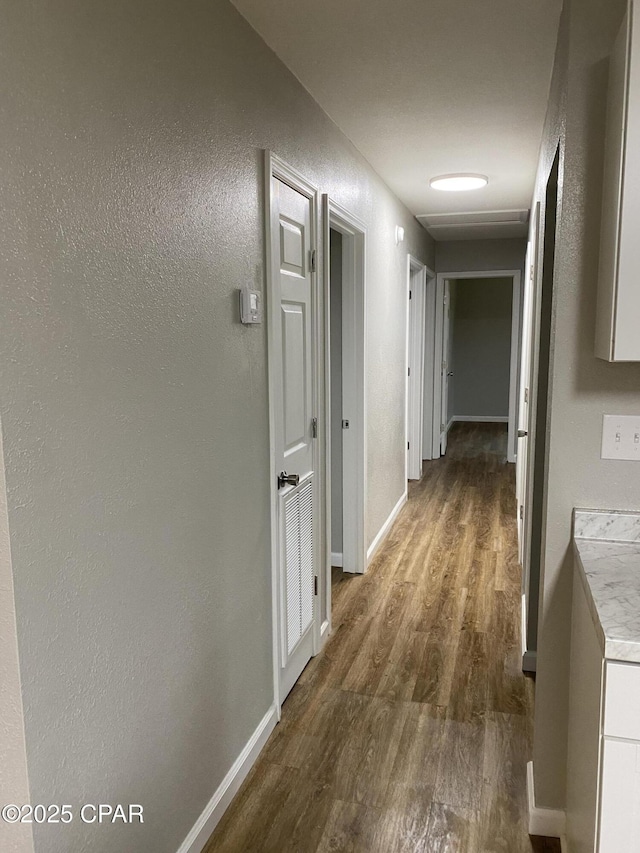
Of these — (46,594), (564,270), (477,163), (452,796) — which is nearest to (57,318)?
(46,594)

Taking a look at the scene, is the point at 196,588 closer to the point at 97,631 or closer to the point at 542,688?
the point at 97,631

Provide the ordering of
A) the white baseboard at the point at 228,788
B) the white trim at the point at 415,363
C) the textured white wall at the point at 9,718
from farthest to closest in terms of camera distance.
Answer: the white trim at the point at 415,363, the white baseboard at the point at 228,788, the textured white wall at the point at 9,718

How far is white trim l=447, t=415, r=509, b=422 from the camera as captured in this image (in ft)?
32.9

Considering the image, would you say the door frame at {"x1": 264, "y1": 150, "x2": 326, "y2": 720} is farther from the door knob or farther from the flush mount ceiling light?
the flush mount ceiling light

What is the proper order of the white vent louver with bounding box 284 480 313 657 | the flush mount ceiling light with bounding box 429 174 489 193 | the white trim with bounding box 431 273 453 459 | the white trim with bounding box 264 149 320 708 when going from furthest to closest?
the white trim with bounding box 431 273 453 459 → the flush mount ceiling light with bounding box 429 174 489 193 → the white vent louver with bounding box 284 480 313 657 → the white trim with bounding box 264 149 320 708

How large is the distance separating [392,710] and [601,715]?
1426 millimetres

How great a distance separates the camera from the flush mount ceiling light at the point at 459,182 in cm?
403

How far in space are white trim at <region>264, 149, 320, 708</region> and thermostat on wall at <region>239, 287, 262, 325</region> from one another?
98mm

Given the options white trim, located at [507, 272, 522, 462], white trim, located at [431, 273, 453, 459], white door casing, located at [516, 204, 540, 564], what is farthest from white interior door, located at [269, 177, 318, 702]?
white trim, located at [431, 273, 453, 459]

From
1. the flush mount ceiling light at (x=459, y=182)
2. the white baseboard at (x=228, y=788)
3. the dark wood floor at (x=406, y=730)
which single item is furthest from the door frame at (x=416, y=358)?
the white baseboard at (x=228, y=788)

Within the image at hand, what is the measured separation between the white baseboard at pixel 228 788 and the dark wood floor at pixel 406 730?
0.03 meters

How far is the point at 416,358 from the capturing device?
6.30 metres

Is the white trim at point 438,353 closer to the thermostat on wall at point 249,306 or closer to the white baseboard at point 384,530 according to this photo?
the white baseboard at point 384,530

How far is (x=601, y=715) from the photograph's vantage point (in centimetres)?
130
